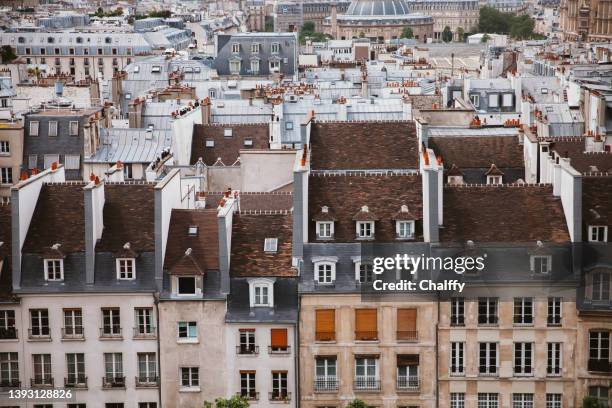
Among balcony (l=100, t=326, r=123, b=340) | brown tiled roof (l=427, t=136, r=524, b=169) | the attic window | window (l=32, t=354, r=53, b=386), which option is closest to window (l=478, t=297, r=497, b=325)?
the attic window

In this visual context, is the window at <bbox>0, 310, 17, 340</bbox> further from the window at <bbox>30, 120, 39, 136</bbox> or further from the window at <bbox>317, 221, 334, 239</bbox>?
the window at <bbox>30, 120, 39, 136</bbox>

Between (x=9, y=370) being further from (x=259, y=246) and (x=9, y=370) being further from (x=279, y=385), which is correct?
(x=259, y=246)

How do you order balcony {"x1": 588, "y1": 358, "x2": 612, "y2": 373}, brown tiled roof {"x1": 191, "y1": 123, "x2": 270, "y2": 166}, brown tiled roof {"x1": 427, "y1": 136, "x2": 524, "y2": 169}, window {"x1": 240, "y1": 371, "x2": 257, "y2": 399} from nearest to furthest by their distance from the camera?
balcony {"x1": 588, "y1": 358, "x2": 612, "y2": 373} → window {"x1": 240, "y1": 371, "x2": 257, "y2": 399} → brown tiled roof {"x1": 427, "y1": 136, "x2": 524, "y2": 169} → brown tiled roof {"x1": 191, "y1": 123, "x2": 270, "y2": 166}

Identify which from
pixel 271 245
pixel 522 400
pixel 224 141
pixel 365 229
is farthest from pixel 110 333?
pixel 224 141

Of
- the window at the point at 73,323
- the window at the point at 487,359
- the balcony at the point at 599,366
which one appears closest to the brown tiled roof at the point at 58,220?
the window at the point at 73,323

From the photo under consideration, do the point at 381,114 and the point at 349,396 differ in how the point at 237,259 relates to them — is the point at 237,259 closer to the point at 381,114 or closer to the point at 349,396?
the point at 349,396

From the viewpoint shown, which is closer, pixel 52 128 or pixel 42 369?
pixel 42 369

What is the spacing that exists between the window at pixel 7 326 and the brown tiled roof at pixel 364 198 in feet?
35.8

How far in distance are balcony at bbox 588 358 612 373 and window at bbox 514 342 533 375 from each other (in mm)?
2026

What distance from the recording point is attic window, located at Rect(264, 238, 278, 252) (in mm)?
49312

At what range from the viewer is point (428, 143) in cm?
6166

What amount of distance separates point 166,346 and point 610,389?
15320 mm

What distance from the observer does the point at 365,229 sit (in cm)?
4916

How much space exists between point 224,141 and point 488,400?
31771 mm
